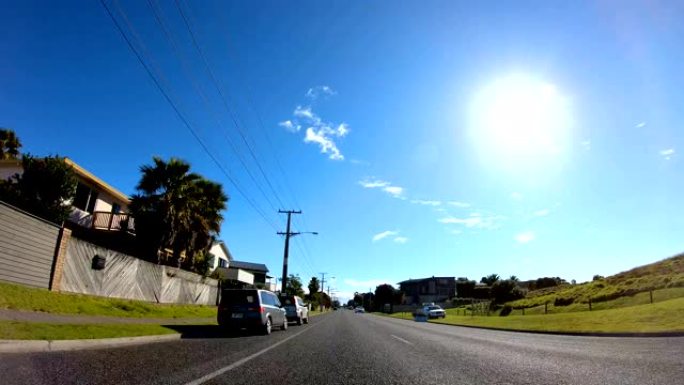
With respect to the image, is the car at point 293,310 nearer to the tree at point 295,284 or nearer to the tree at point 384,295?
the tree at point 295,284

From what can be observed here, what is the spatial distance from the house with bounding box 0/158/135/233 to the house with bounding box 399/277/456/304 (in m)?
100

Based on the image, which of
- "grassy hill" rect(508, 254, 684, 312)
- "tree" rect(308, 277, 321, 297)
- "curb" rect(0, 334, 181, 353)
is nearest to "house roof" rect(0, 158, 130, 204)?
"curb" rect(0, 334, 181, 353)

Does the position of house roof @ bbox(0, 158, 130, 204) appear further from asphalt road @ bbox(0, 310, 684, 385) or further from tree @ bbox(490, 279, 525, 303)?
tree @ bbox(490, 279, 525, 303)

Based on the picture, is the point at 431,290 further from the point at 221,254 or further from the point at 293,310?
the point at 293,310

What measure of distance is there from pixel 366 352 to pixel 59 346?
22.2ft

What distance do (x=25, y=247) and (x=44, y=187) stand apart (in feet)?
28.7

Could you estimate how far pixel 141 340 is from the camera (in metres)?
12.2

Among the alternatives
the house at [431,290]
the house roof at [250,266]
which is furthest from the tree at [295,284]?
the house at [431,290]

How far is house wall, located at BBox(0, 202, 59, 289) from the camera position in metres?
14.0

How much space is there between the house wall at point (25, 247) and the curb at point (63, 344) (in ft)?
18.1

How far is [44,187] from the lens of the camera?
22125mm

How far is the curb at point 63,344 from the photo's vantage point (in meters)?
8.12

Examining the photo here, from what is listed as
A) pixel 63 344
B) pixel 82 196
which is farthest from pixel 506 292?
pixel 63 344

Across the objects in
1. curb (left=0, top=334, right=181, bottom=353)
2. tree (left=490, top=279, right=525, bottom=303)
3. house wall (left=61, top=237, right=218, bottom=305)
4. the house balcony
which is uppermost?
the house balcony
